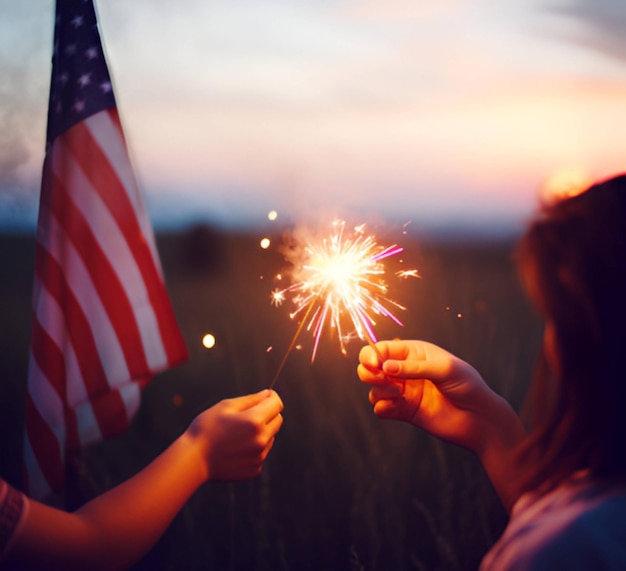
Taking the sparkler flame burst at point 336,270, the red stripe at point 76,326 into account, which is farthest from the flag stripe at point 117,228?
the sparkler flame burst at point 336,270

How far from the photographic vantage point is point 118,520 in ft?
5.67

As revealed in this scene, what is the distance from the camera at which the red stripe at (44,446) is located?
262cm

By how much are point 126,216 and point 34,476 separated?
3.66 feet

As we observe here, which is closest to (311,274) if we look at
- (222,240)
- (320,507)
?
(320,507)

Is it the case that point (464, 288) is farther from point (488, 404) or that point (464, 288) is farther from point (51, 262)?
point (51, 262)

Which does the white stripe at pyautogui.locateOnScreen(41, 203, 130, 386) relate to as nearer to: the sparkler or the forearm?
the sparkler

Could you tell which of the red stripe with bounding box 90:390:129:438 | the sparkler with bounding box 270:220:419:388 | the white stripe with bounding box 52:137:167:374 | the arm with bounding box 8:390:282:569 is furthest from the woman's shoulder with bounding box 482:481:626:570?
the red stripe with bounding box 90:390:129:438

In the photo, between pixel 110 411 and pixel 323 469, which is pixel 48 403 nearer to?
pixel 110 411

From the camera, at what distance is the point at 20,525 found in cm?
160

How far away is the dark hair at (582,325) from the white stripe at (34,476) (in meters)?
1.96

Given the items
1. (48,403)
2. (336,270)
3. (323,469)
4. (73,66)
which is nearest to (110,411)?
(48,403)

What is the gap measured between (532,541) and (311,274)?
133 centimetres

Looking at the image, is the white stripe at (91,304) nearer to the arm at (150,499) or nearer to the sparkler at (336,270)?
the sparkler at (336,270)

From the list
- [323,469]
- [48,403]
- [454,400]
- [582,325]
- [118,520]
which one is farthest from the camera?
[323,469]
